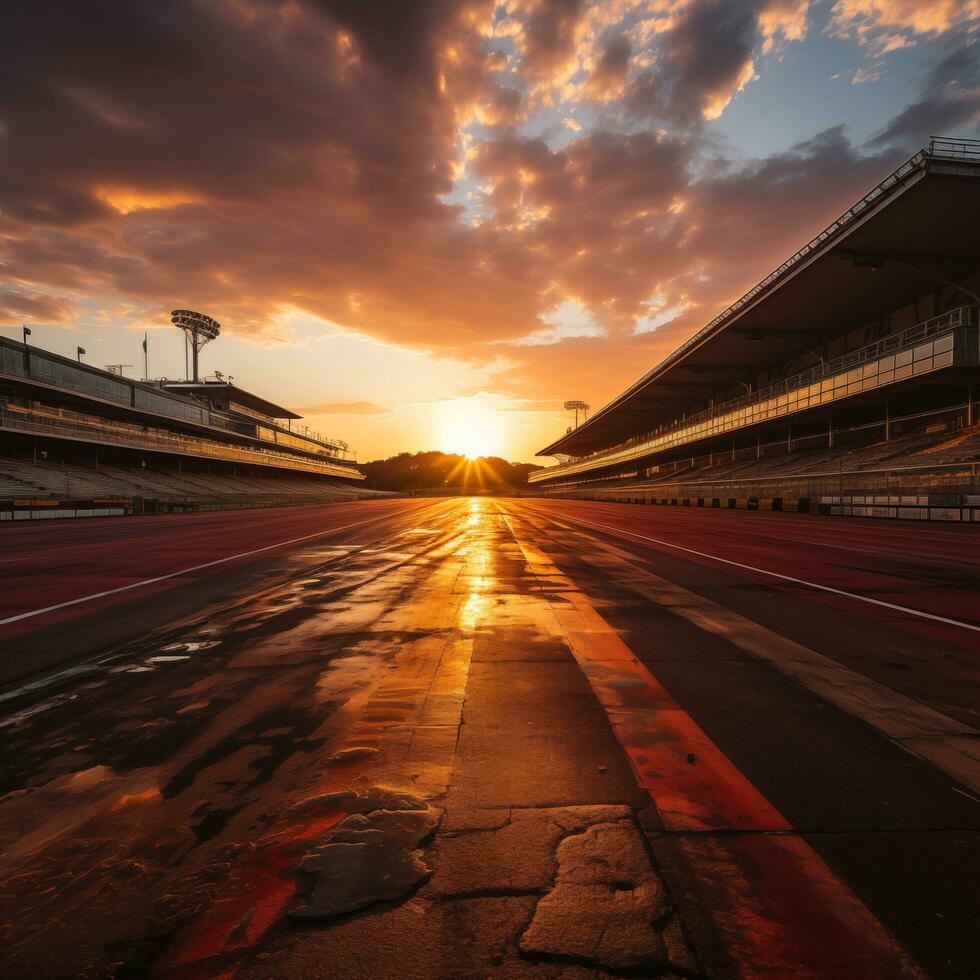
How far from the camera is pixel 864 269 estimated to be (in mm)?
28141

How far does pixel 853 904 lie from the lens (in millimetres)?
1562

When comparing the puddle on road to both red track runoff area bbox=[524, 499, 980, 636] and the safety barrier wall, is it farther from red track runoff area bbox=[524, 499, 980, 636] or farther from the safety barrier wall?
the safety barrier wall

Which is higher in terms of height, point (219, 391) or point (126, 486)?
point (219, 391)

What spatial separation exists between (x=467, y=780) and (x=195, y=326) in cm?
10027

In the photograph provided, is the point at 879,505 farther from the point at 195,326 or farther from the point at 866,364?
the point at 195,326

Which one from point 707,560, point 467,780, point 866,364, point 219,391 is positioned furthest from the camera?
point 219,391

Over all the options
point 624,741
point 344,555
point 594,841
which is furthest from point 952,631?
point 344,555

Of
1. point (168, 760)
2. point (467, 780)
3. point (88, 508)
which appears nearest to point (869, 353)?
point (467, 780)

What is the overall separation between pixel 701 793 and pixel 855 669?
91.9 inches

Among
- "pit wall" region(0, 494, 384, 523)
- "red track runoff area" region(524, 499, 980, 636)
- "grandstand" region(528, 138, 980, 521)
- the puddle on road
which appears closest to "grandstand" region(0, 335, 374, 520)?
"pit wall" region(0, 494, 384, 523)

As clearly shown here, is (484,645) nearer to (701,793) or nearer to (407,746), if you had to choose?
(407,746)

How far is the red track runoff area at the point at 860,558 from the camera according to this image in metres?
6.36

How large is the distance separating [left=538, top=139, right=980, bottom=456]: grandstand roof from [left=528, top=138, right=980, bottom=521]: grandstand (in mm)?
83

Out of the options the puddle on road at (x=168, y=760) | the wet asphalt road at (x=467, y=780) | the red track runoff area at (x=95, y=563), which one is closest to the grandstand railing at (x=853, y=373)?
the wet asphalt road at (x=467, y=780)
